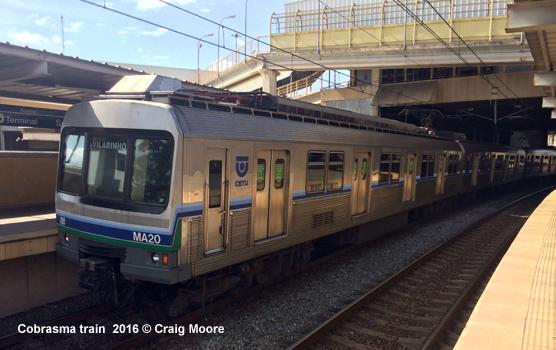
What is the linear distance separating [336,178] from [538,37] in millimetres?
4747

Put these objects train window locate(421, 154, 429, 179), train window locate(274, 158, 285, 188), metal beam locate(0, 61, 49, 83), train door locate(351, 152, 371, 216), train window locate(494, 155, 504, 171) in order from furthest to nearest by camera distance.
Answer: train window locate(494, 155, 504, 171) → train window locate(421, 154, 429, 179) → train door locate(351, 152, 371, 216) → metal beam locate(0, 61, 49, 83) → train window locate(274, 158, 285, 188)

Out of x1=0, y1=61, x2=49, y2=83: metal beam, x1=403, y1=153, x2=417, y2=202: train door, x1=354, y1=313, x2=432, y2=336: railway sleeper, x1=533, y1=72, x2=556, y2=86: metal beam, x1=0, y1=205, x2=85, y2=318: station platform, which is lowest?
x1=354, y1=313, x2=432, y2=336: railway sleeper

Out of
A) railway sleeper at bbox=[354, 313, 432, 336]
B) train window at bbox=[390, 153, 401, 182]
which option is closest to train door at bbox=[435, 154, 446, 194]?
train window at bbox=[390, 153, 401, 182]

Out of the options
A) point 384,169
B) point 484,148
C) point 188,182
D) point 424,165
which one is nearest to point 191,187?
point 188,182

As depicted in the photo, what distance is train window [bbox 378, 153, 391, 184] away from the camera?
36.7ft

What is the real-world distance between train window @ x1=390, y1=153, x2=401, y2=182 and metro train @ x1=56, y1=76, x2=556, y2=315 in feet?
10.8

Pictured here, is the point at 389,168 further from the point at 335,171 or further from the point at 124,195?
the point at 124,195

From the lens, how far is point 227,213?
245 inches

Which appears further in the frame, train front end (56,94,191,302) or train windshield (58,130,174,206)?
train windshield (58,130,174,206)

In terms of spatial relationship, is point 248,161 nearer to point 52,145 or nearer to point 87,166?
point 87,166

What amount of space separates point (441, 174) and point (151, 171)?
1331 centimetres

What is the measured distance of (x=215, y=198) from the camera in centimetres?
606

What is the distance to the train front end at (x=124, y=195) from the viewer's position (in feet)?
17.9

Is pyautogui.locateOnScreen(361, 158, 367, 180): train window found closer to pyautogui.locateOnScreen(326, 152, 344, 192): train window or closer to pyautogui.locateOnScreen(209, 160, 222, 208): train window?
pyautogui.locateOnScreen(326, 152, 344, 192): train window
